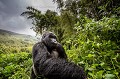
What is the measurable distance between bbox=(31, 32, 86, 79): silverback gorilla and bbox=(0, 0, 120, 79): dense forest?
6.1 inches

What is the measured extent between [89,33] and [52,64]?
0.98 m

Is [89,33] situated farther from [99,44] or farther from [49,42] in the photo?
[49,42]

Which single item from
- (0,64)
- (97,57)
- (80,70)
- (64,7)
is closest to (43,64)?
(80,70)

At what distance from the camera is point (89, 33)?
281cm

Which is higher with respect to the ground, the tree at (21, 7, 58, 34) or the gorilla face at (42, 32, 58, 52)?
the tree at (21, 7, 58, 34)

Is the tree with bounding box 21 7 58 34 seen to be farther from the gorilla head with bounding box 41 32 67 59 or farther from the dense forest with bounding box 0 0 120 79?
the gorilla head with bounding box 41 32 67 59

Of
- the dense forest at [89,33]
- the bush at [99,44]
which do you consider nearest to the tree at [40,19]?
the dense forest at [89,33]

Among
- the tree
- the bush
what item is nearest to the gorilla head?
the bush

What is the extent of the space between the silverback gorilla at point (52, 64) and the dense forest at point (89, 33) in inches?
6.1

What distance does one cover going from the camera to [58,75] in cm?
198

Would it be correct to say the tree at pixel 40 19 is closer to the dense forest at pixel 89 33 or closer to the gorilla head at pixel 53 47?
the dense forest at pixel 89 33

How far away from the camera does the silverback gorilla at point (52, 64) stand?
193cm

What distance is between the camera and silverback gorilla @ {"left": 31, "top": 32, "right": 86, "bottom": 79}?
1.93 m

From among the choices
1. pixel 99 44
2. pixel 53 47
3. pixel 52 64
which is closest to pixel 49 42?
pixel 53 47
